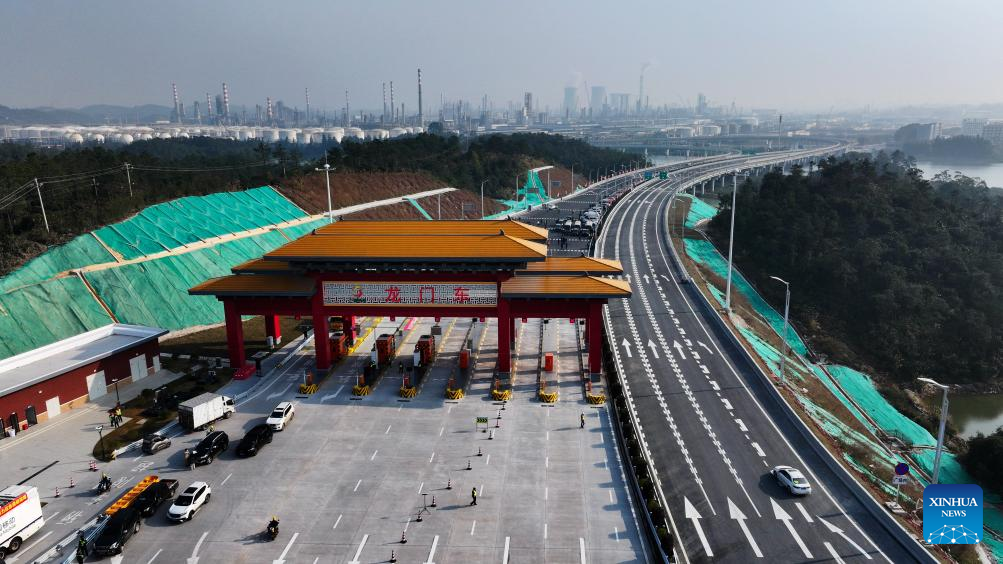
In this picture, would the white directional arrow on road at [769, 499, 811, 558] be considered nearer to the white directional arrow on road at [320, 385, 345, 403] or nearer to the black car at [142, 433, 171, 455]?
the white directional arrow on road at [320, 385, 345, 403]

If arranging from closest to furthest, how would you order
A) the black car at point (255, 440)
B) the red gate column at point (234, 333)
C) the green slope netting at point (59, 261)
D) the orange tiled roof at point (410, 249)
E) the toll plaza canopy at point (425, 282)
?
the black car at point (255, 440) → the orange tiled roof at point (410, 249) → the toll plaza canopy at point (425, 282) → the red gate column at point (234, 333) → the green slope netting at point (59, 261)

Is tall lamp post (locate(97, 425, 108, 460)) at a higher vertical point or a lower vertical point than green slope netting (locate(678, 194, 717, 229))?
lower

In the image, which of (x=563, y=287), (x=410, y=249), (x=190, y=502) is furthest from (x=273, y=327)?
(x=563, y=287)

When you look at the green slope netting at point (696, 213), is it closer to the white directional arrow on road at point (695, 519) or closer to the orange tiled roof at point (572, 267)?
the orange tiled roof at point (572, 267)

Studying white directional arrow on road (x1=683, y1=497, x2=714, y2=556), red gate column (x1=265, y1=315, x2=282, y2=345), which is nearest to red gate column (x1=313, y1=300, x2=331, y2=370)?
red gate column (x1=265, y1=315, x2=282, y2=345)

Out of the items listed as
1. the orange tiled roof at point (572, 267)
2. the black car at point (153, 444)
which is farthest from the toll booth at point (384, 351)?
the black car at point (153, 444)

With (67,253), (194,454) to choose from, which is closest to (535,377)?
(194,454)

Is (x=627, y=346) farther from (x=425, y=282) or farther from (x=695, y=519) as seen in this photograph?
(x=695, y=519)
